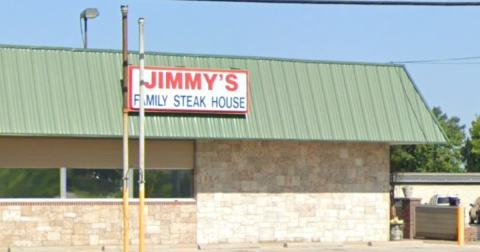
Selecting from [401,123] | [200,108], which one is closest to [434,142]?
[401,123]

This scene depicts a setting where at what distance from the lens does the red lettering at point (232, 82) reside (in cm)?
3067

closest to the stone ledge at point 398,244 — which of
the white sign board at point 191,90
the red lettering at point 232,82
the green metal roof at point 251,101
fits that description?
the green metal roof at point 251,101

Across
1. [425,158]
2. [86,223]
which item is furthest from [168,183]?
[425,158]

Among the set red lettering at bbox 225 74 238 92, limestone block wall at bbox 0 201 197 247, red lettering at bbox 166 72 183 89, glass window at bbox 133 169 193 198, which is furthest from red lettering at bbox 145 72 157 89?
limestone block wall at bbox 0 201 197 247

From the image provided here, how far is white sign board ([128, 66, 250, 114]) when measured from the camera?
1164 inches

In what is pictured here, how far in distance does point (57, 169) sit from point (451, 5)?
12.7 metres

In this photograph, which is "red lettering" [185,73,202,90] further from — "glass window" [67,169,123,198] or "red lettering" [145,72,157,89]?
"glass window" [67,169,123,198]

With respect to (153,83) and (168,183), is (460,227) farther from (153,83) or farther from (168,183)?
(153,83)

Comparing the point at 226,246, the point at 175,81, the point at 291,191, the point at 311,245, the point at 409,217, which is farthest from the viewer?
the point at 409,217

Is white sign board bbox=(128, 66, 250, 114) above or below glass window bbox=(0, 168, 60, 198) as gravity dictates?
above

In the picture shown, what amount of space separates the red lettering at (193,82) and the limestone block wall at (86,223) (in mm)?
3571

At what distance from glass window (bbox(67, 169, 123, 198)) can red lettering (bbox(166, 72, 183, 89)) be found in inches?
116

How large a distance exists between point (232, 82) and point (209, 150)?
7.29 ft

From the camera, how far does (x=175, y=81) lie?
98.3ft
